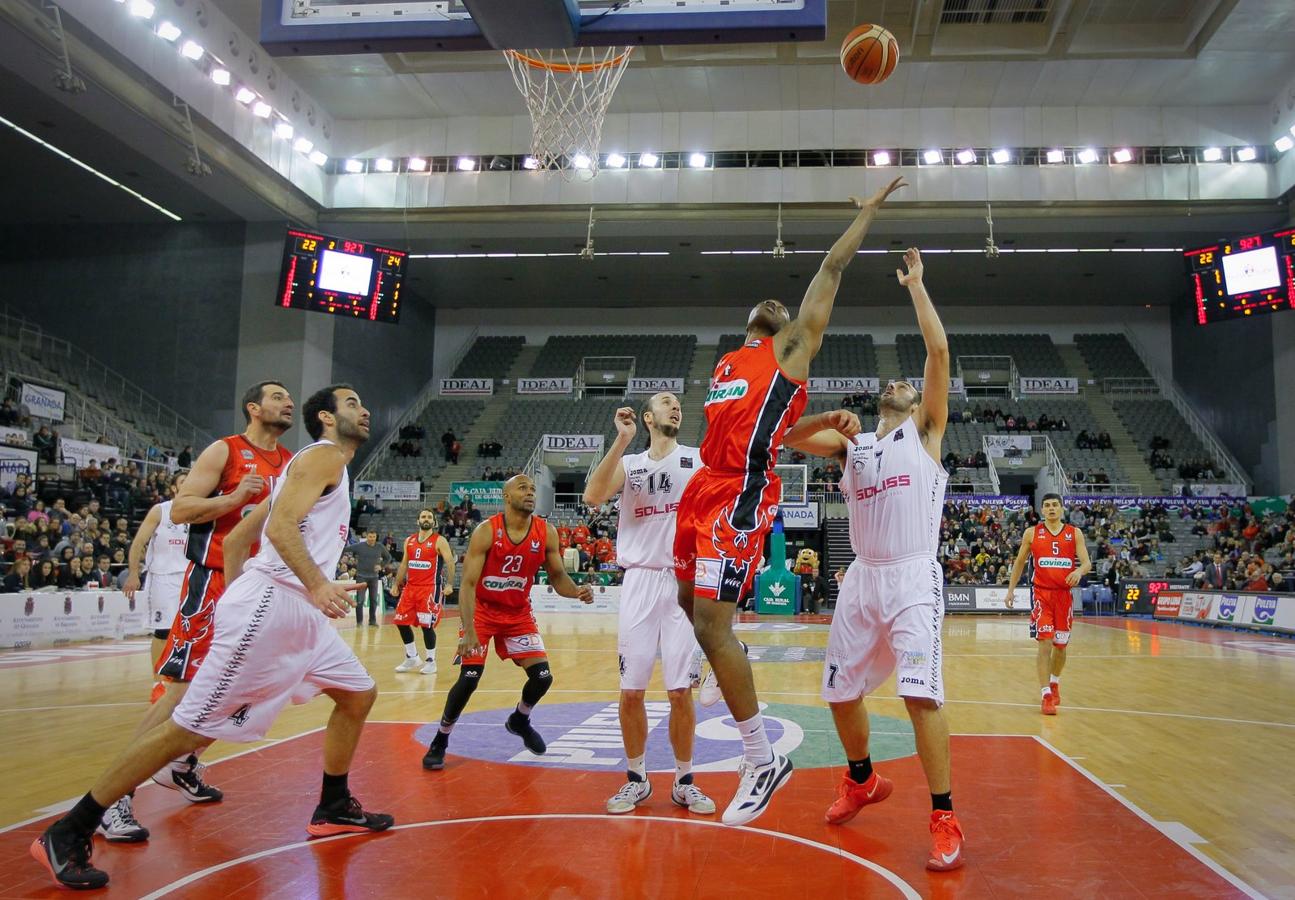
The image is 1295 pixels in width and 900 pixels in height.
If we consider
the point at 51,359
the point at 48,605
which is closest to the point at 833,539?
the point at 48,605

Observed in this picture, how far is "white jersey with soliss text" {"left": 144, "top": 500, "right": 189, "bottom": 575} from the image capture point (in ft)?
27.8

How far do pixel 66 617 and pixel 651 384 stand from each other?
23.2 meters

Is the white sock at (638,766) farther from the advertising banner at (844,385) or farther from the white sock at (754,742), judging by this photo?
the advertising banner at (844,385)

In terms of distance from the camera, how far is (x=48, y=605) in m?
14.6

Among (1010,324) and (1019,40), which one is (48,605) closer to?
(1019,40)

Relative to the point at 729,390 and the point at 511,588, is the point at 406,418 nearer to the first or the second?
the point at 511,588

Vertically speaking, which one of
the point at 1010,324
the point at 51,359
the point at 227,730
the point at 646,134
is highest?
the point at 646,134

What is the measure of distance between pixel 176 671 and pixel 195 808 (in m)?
0.76

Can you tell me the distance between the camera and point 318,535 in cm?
451

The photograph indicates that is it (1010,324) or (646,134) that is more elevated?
(646,134)

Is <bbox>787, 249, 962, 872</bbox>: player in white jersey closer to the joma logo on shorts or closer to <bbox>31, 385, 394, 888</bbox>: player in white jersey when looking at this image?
the joma logo on shorts

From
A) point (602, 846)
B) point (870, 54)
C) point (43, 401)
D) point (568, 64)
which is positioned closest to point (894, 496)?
point (602, 846)

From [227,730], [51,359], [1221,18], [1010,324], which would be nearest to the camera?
[227,730]

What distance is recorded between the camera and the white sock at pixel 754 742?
4332 millimetres
